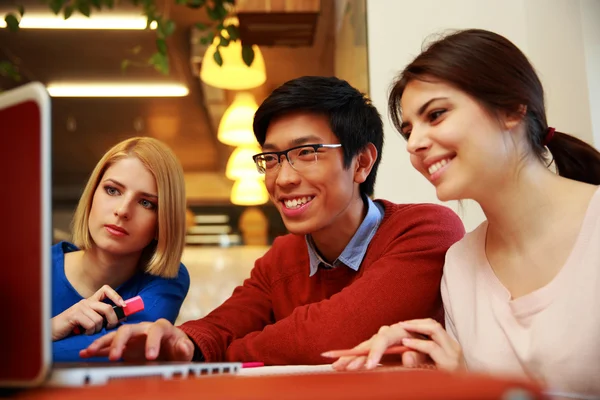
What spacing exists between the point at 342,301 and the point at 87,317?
54cm

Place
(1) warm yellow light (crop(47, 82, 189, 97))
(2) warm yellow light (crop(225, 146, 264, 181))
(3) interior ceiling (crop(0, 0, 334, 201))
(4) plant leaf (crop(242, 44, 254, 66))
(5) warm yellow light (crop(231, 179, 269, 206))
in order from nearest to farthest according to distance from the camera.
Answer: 1. (4) plant leaf (crop(242, 44, 254, 66))
2. (3) interior ceiling (crop(0, 0, 334, 201))
3. (2) warm yellow light (crop(225, 146, 264, 181))
4. (5) warm yellow light (crop(231, 179, 269, 206))
5. (1) warm yellow light (crop(47, 82, 189, 97))

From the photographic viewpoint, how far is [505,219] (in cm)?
108

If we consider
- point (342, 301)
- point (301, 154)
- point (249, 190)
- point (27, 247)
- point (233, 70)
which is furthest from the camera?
point (249, 190)

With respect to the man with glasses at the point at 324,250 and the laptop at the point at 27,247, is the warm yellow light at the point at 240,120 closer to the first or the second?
the man with glasses at the point at 324,250

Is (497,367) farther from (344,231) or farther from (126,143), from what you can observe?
(126,143)

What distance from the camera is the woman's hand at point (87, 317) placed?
1258 mm

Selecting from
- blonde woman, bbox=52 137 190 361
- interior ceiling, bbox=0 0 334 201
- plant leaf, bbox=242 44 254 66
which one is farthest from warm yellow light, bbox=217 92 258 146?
blonde woman, bbox=52 137 190 361

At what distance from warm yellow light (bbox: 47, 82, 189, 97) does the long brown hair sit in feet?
10.4

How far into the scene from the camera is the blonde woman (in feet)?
4.87

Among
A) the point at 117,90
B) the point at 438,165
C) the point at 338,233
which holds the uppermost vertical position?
the point at 117,90

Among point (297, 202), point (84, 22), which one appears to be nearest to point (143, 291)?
point (297, 202)

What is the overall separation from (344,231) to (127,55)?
2766 mm

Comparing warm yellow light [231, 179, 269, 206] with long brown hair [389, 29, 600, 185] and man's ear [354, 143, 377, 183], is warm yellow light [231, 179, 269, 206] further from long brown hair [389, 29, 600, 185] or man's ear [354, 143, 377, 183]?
long brown hair [389, 29, 600, 185]

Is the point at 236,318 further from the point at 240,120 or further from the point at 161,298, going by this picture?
the point at 240,120
